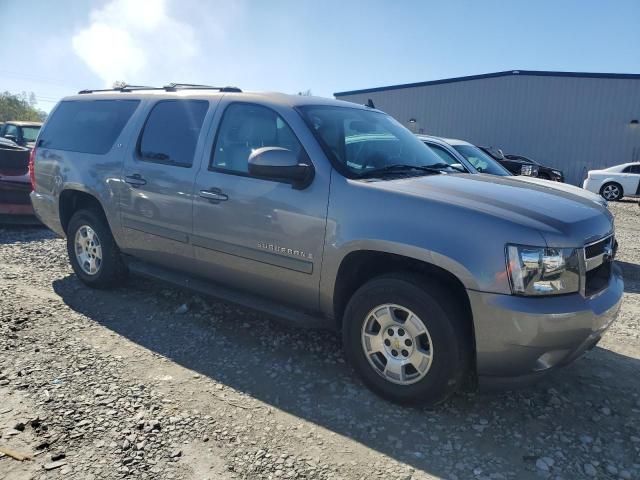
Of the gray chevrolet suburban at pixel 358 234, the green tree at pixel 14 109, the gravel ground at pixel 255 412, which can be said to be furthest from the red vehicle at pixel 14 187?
the green tree at pixel 14 109

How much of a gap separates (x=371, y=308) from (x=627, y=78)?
25.9m

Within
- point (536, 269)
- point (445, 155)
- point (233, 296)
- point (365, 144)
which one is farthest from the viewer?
point (445, 155)

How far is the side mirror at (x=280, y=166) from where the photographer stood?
3301 millimetres

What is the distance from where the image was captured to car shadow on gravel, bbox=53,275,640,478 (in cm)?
281

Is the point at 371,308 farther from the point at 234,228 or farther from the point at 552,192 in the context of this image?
the point at 552,192

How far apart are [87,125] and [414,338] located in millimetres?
3952

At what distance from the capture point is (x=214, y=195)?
386 centimetres

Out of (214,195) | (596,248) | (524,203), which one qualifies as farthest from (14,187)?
(596,248)

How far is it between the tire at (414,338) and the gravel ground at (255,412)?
158 mm

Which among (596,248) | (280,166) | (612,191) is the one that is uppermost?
(280,166)

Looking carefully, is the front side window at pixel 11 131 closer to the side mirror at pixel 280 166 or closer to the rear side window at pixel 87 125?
the rear side window at pixel 87 125

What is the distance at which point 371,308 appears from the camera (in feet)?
10.4

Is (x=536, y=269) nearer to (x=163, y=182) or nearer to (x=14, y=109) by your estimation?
(x=163, y=182)

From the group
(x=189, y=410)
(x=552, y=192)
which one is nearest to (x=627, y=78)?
(x=552, y=192)
